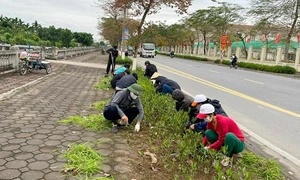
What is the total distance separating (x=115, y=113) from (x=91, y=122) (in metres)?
0.76

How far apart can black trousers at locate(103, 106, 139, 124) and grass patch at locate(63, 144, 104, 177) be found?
31.2 inches

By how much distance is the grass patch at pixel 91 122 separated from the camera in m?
4.94

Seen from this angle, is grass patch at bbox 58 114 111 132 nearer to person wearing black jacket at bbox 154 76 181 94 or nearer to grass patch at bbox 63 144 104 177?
grass patch at bbox 63 144 104 177

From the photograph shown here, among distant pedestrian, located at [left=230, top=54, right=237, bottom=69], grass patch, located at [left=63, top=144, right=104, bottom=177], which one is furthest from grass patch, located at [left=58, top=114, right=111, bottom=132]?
distant pedestrian, located at [left=230, top=54, right=237, bottom=69]

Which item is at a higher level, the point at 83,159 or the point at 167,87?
the point at 167,87

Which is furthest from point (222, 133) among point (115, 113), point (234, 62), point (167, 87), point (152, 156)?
point (234, 62)

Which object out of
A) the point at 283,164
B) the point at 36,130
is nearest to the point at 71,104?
the point at 36,130

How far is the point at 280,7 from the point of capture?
26578 mm

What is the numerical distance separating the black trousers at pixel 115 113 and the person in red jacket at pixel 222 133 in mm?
1403

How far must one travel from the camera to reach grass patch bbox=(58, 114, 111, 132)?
4.94 m

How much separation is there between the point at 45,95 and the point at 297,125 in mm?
6326

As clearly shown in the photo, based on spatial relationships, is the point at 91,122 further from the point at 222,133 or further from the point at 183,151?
the point at 222,133

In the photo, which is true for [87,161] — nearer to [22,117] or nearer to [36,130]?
[36,130]

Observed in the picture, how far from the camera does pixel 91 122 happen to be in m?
5.13
